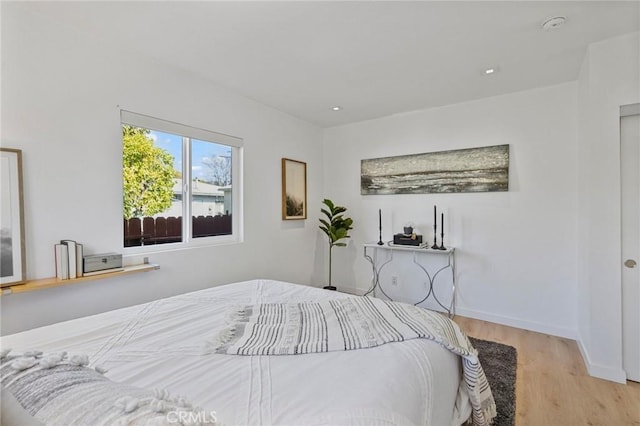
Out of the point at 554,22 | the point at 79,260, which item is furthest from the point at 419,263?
the point at 79,260

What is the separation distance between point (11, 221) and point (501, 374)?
345 centimetres

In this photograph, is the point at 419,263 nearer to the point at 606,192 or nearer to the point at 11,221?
the point at 606,192

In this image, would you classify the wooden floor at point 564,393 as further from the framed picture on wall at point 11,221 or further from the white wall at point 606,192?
the framed picture on wall at point 11,221

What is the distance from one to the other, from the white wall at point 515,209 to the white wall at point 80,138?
250 cm

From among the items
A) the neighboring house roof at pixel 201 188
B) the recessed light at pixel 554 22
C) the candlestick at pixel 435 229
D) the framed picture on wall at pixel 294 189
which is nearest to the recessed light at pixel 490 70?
the recessed light at pixel 554 22

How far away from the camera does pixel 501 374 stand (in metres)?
2.19

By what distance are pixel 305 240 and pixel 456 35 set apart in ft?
9.44

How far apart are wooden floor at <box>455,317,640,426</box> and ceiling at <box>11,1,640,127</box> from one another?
2.53 metres

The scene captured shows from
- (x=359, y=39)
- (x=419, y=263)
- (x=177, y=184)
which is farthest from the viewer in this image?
(x=419, y=263)

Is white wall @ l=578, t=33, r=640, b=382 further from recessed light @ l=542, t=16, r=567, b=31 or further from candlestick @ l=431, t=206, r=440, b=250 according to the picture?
candlestick @ l=431, t=206, r=440, b=250

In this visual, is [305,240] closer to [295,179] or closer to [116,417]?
[295,179]

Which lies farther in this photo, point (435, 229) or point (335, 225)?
point (335, 225)

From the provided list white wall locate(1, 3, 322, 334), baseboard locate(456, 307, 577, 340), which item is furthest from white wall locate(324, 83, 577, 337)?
white wall locate(1, 3, 322, 334)

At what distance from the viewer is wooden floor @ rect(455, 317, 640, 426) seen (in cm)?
177
